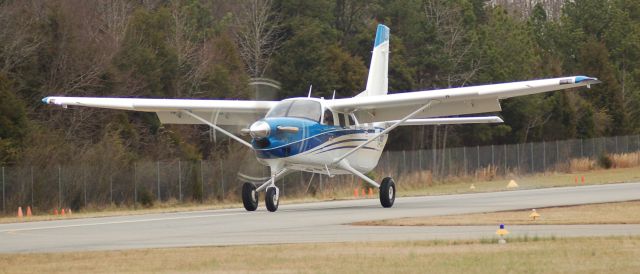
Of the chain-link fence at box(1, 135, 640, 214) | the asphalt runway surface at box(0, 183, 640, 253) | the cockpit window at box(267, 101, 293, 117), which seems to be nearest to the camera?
the asphalt runway surface at box(0, 183, 640, 253)

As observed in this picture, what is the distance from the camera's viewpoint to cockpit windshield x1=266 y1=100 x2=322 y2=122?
2531cm

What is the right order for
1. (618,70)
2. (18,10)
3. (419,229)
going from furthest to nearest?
(618,70), (18,10), (419,229)

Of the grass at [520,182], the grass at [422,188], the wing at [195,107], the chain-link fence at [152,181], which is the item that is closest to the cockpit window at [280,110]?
the wing at [195,107]

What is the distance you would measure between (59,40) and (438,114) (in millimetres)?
23343

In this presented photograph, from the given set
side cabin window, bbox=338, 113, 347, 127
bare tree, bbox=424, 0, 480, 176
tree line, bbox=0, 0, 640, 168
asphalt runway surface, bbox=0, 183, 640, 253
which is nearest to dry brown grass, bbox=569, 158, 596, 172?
tree line, bbox=0, 0, 640, 168

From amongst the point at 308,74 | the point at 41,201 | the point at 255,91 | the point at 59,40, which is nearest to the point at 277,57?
the point at 308,74

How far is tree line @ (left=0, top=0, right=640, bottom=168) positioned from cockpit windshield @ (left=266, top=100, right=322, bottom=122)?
20.1 feet

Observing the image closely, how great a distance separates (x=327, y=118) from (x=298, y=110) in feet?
3.72

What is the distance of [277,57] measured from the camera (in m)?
59.0

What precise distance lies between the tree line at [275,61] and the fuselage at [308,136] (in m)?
5.09

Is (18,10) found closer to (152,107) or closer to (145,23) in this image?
(145,23)

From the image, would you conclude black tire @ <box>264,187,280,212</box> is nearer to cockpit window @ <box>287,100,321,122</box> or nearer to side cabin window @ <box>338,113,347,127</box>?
cockpit window @ <box>287,100,321,122</box>

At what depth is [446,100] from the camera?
26609 mm

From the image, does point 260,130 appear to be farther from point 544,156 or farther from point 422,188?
point 544,156
